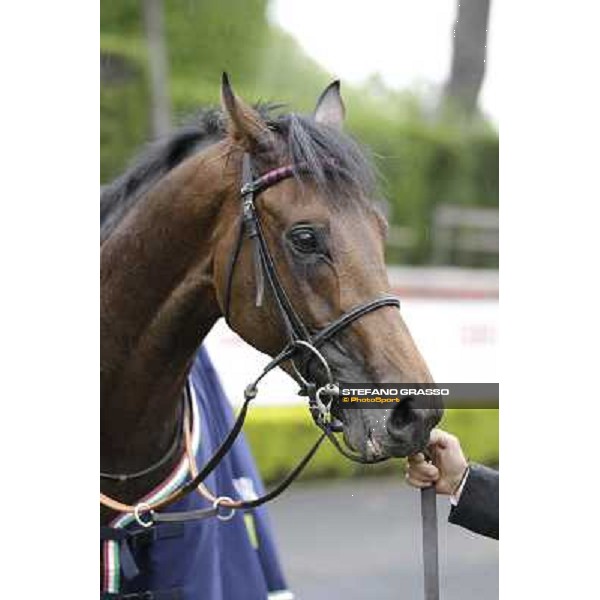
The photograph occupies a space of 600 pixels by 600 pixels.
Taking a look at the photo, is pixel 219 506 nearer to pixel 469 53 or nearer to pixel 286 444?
pixel 469 53

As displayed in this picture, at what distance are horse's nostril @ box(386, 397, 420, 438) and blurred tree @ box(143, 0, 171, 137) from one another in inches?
27.7

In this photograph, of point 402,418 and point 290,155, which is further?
point 290,155

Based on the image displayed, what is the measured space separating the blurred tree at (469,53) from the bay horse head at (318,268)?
320 mm

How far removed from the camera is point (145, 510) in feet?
→ 4.98

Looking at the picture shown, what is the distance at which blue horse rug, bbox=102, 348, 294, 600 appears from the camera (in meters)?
1.53

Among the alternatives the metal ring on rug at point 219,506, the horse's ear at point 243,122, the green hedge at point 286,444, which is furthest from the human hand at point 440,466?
the green hedge at point 286,444

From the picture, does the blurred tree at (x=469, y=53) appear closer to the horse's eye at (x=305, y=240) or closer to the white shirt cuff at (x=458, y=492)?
the horse's eye at (x=305, y=240)

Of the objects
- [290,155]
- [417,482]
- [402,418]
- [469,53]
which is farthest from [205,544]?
[469,53]

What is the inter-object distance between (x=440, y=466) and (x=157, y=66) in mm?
1031

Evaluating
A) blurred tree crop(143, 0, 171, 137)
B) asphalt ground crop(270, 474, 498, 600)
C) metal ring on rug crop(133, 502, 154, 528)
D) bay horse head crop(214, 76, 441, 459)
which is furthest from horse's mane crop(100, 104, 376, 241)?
asphalt ground crop(270, 474, 498, 600)

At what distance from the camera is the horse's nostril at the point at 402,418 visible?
126cm

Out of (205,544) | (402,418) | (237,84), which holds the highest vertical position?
(237,84)
